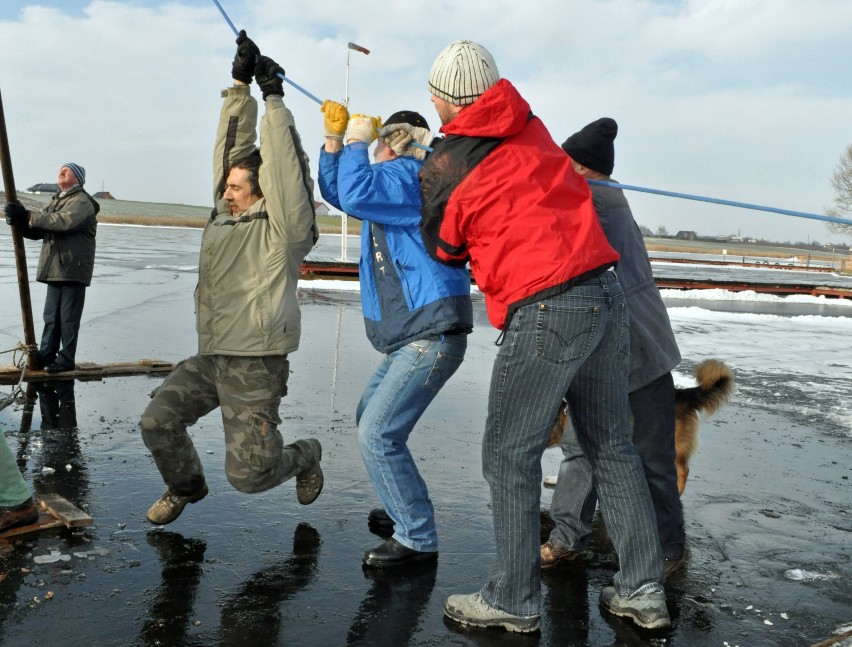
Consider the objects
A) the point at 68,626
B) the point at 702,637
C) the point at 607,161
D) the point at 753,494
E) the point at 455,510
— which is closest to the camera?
the point at 68,626

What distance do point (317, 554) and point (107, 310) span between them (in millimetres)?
9901

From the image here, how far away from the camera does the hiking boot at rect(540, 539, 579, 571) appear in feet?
12.8

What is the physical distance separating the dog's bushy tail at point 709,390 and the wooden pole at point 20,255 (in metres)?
5.24

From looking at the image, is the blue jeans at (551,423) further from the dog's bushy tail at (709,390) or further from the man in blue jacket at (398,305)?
the dog's bushy tail at (709,390)

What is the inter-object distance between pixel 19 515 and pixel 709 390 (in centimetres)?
350

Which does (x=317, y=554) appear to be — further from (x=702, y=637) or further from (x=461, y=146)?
(x=461, y=146)

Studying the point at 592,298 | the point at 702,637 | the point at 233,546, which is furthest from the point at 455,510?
the point at 592,298

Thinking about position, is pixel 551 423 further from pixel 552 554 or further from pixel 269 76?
pixel 269 76

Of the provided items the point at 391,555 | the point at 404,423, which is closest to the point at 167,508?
the point at 391,555

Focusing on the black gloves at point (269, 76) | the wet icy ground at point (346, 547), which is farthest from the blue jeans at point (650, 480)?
the black gloves at point (269, 76)

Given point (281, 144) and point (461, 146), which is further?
point (281, 144)

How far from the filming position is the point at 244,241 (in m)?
3.92

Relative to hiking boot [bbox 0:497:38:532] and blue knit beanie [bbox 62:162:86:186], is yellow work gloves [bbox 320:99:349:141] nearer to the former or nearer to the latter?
hiking boot [bbox 0:497:38:532]

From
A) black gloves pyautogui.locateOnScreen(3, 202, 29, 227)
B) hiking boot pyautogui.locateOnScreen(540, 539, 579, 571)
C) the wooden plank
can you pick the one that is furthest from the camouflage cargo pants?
black gloves pyautogui.locateOnScreen(3, 202, 29, 227)
